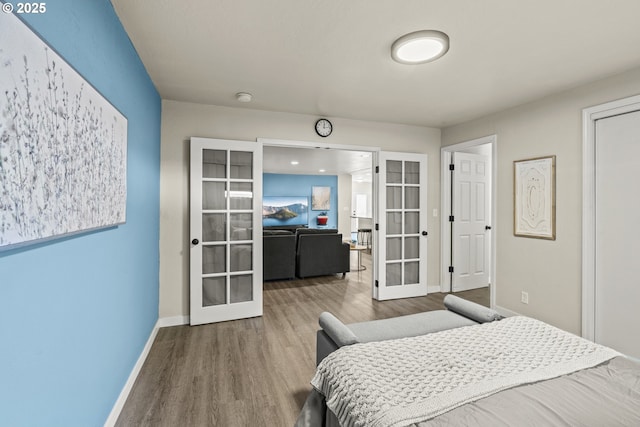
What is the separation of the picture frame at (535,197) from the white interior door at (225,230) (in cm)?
302

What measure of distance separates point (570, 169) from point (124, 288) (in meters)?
4.00

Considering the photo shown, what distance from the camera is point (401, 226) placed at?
436cm

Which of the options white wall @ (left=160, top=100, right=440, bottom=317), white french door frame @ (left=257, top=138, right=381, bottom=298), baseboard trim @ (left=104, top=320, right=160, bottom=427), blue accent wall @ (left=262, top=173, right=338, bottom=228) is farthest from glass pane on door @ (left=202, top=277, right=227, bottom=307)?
blue accent wall @ (left=262, top=173, right=338, bottom=228)

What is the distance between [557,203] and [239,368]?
3427 millimetres

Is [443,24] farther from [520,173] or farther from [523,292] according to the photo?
[523,292]

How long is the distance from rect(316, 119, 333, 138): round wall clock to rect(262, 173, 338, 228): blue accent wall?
5.93 m

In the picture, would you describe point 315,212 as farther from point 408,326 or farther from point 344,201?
point 408,326

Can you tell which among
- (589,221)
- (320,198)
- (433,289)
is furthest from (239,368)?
(320,198)

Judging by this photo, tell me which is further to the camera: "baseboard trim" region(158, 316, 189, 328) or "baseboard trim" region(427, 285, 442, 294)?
"baseboard trim" region(427, 285, 442, 294)

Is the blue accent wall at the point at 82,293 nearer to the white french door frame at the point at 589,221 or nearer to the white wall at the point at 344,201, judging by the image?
the white french door frame at the point at 589,221

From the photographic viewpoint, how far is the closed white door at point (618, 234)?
251 cm

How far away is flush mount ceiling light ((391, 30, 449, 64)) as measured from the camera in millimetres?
1985

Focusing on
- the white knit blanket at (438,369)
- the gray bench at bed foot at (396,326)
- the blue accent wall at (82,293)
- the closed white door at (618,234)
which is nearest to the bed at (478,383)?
the white knit blanket at (438,369)

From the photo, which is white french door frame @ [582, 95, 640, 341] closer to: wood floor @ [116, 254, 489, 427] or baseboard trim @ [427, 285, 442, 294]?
wood floor @ [116, 254, 489, 427]
